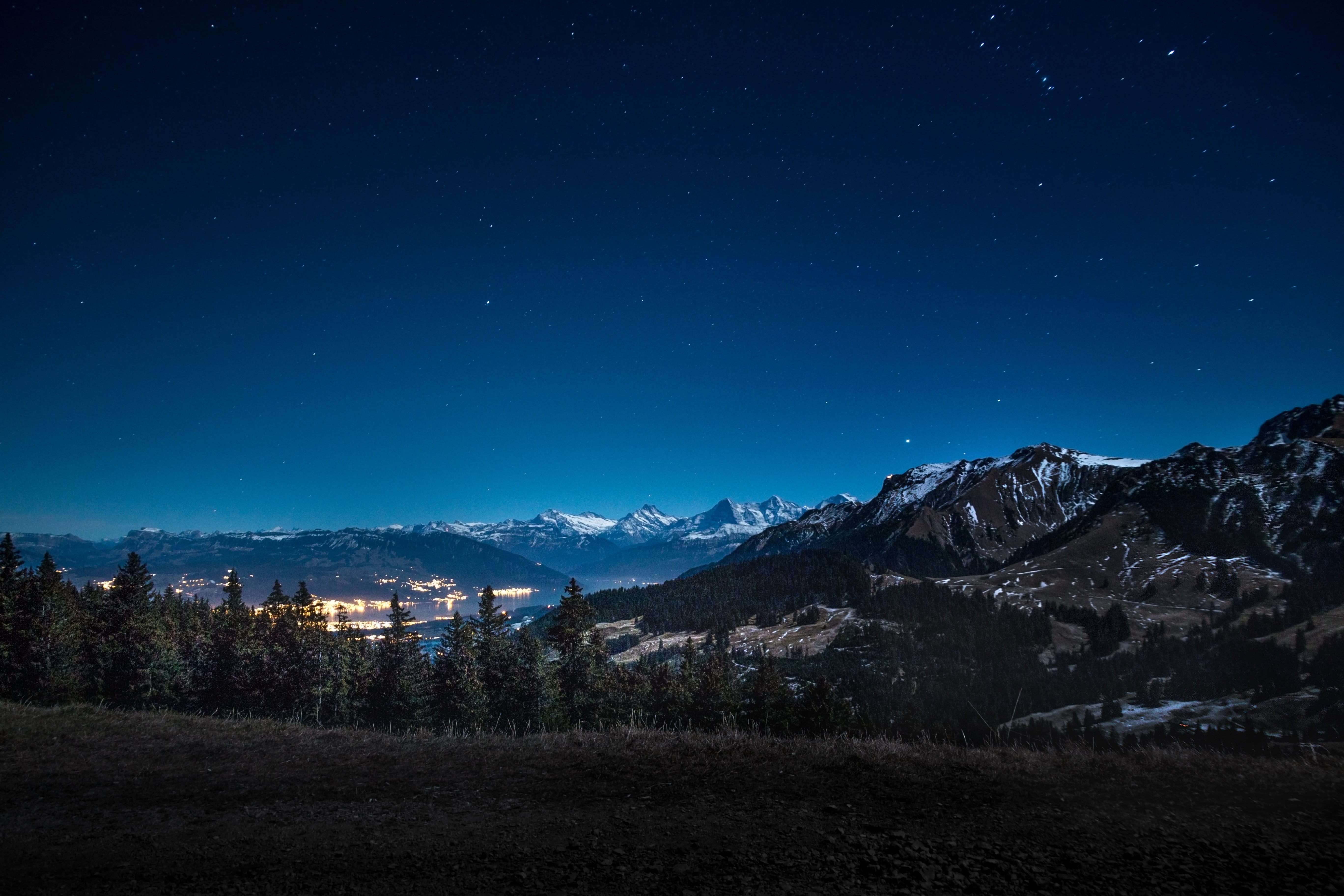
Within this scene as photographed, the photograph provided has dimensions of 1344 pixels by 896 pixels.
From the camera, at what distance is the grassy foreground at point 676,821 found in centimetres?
805

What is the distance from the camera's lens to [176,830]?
34.7ft

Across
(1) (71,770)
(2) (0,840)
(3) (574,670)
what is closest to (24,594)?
(3) (574,670)

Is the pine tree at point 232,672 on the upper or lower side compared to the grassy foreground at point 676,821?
lower

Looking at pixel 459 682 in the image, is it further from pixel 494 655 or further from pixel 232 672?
pixel 232 672

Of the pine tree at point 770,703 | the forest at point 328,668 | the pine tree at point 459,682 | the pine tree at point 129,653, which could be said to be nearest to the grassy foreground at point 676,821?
the pine tree at point 770,703

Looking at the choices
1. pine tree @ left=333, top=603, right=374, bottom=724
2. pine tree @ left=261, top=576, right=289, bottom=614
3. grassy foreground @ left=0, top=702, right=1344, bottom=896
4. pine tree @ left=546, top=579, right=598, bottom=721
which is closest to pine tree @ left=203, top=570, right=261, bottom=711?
pine tree @ left=261, top=576, right=289, bottom=614

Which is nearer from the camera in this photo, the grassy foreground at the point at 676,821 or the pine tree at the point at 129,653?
the grassy foreground at the point at 676,821

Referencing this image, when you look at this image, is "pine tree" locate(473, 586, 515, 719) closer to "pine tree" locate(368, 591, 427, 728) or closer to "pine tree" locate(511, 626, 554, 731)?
"pine tree" locate(511, 626, 554, 731)

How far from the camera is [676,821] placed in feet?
33.4

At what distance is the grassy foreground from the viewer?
8.05m

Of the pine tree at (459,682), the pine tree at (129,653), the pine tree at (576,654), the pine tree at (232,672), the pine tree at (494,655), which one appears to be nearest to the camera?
the pine tree at (129,653)

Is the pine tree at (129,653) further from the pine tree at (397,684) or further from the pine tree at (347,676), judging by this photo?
the pine tree at (397,684)

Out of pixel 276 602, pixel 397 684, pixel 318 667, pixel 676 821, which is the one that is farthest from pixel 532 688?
pixel 676 821

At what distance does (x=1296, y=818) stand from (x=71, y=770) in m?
27.2
